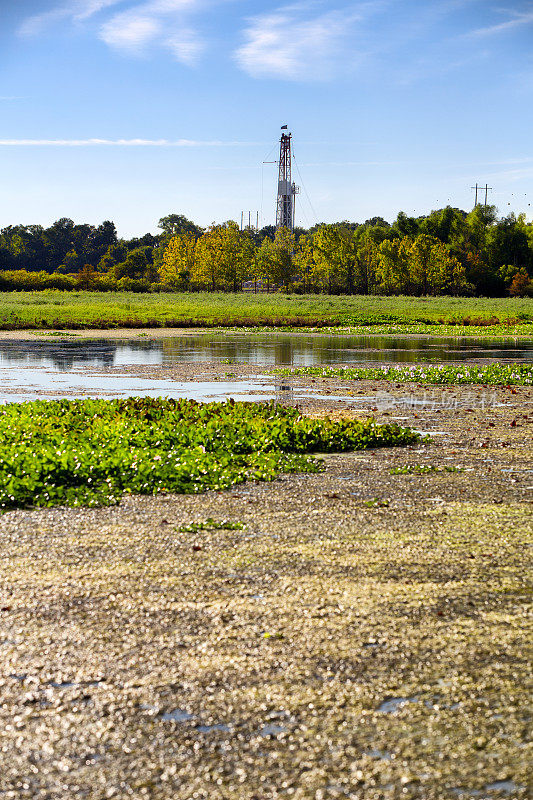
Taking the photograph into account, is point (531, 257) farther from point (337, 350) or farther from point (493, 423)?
point (493, 423)

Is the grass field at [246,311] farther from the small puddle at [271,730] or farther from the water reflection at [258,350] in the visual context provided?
the small puddle at [271,730]

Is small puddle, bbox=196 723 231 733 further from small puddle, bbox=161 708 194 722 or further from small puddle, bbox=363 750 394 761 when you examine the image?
small puddle, bbox=363 750 394 761

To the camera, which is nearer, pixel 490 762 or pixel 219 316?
pixel 490 762

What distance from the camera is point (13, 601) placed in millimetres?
7363

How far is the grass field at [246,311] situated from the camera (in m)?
68.9

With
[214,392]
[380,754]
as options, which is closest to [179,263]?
[214,392]

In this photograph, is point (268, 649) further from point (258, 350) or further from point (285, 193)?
point (285, 193)

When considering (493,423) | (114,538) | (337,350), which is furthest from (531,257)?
(114,538)

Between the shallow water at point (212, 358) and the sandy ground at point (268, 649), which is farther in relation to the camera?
the shallow water at point (212, 358)

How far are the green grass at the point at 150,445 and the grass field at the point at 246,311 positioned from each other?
48152mm

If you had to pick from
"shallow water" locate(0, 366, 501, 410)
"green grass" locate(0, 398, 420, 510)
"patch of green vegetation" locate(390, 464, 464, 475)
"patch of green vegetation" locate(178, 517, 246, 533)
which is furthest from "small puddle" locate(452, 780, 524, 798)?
"shallow water" locate(0, 366, 501, 410)

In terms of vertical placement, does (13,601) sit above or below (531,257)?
below

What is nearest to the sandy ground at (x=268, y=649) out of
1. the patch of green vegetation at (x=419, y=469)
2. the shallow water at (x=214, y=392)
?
the patch of green vegetation at (x=419, y=469)

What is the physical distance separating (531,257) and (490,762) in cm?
14134
